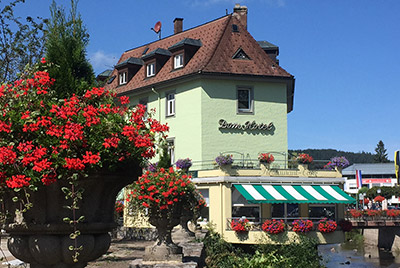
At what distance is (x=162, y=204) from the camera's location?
14.0 meters

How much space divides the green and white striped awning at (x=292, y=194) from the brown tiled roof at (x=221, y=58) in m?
6.28

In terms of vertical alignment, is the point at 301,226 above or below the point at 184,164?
below

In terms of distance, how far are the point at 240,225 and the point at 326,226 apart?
401 centimetres

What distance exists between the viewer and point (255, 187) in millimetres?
22812

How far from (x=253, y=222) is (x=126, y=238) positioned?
7724 mm

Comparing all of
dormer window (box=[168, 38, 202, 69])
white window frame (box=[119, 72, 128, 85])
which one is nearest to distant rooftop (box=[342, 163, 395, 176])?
white window frame (box=[119, 72, 128, 85])

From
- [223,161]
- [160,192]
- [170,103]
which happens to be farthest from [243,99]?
[160,192]

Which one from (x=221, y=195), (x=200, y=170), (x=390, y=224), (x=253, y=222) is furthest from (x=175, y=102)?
(x=390, y=224)

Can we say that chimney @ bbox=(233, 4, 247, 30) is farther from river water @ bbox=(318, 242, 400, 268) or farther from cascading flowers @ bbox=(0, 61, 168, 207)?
cascading flowers @ bbox=(0, 61, 168, 207)

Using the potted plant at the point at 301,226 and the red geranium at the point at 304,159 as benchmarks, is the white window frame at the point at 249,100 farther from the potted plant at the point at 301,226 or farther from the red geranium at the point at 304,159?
the potted plant at the point at 301,226

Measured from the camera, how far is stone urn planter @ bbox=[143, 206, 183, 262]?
1377 cm

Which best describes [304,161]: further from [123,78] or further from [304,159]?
[123,78]

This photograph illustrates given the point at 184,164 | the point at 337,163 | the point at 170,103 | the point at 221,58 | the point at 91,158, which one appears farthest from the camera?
the point at 170,103

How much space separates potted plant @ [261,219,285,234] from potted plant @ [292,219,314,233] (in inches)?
→ 21.8
